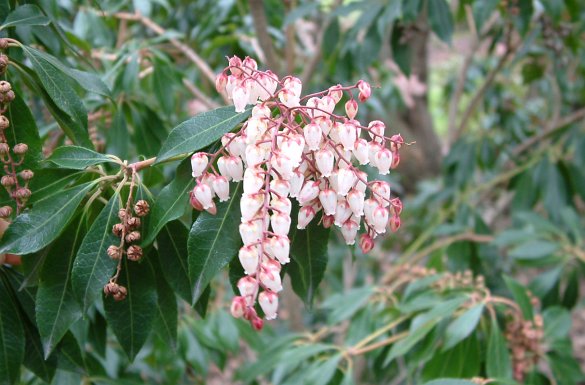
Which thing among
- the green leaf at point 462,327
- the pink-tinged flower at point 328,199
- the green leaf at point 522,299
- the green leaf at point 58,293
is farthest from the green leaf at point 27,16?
the green leaf at point 522,299

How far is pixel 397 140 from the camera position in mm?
840

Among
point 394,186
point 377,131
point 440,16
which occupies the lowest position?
point 377,131

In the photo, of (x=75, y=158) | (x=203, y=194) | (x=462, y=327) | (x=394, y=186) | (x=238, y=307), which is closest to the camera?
(x=238, y=307)

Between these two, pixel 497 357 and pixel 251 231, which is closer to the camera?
pixel 251 231

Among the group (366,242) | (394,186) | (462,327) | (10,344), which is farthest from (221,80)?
(394,186)

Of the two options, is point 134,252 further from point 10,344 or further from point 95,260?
point 10,344

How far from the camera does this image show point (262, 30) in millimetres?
1876

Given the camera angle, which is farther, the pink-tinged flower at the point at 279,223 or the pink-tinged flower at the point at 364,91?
the pink-tinged flower at the point at 364,91

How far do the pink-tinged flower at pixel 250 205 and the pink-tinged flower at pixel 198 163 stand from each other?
10 cm

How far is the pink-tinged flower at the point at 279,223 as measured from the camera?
0.73m

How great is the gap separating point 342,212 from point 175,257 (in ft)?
0.80

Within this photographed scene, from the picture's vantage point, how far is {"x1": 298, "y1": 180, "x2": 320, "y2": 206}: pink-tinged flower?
Answer: 793 mm

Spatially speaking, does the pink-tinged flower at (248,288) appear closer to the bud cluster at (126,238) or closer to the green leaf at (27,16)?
the bud cluster at (126,238)

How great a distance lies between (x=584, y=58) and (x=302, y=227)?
215cm
